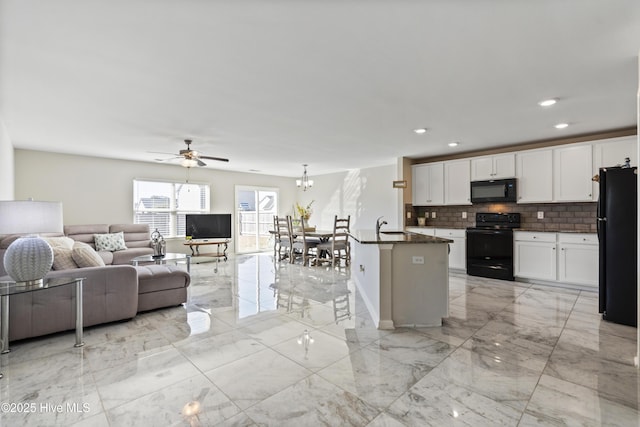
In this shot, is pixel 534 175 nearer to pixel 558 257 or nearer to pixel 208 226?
pixel 558 257

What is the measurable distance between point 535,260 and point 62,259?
6580 millimetres

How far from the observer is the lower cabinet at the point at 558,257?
14.7ft

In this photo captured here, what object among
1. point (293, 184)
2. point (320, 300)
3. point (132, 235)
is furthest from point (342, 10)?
point (293, 184)

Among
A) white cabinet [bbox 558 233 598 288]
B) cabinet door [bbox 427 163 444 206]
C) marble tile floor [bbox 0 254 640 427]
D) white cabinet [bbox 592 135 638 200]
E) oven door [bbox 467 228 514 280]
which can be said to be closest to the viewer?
marble tile floor [bbox 0 254 640 427]

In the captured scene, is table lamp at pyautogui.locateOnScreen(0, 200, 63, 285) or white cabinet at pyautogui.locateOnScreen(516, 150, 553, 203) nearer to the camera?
table lamp at pyautogui.locateOnScreen(0, 200, 63, 285)

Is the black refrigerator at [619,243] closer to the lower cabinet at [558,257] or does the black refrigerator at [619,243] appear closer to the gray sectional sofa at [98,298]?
the lower cabinet at [558,257]

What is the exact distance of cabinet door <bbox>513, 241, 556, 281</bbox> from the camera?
190 inches

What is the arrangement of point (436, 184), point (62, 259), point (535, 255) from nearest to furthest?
point (62, 259) → point (535, 255) → point (436, 184)

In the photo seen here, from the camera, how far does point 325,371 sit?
224 centimetres

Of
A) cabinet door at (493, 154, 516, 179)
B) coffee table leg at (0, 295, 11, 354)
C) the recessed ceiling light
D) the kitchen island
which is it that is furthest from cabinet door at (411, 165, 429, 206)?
coffee table leg at (0, 295, 11, 354)

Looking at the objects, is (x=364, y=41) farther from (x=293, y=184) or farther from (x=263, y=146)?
(x=293, y=184)

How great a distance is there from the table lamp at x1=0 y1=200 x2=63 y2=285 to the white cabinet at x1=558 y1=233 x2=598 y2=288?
653 cm

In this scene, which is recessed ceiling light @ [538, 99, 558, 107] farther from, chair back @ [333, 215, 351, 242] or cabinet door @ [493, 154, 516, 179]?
chair back @ [333, 215, 351, 242]

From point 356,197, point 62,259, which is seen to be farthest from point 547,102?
point 356,197
